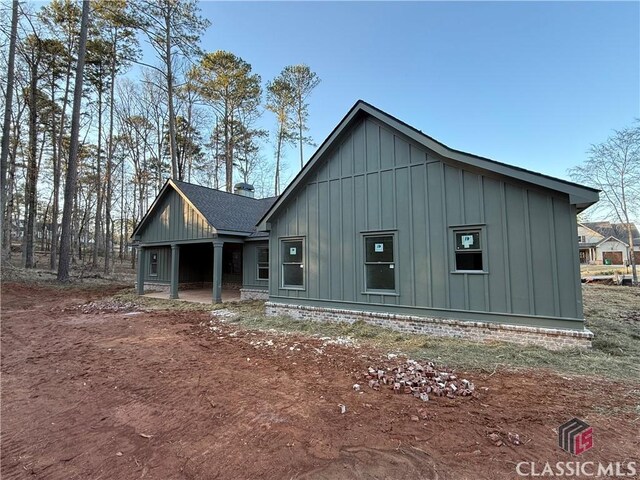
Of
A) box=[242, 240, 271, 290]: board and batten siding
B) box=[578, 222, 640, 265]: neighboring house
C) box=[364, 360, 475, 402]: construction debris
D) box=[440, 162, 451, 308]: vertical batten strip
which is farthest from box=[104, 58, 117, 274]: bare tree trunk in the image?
box=[578, 222, 640, 265]: neighboring house

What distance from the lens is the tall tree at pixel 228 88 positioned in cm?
2155

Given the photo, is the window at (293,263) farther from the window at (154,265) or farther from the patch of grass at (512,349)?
the window at (154,265)

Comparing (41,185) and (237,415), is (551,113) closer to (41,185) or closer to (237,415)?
(237,415)

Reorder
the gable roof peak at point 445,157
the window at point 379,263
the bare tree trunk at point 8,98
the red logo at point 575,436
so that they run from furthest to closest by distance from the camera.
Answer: the bare tree trunk at point 8,98
the window at point 379,263
the gable roof peak at point 445,157
the red logo at point 575,436

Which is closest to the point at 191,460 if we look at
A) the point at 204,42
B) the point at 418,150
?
the point at 418,150

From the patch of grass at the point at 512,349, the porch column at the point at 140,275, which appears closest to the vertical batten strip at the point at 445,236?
the patch of grass at the point at 512,349

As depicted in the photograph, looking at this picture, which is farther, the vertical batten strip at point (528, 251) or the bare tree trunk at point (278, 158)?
the bare tree trunk at point (278, 158)

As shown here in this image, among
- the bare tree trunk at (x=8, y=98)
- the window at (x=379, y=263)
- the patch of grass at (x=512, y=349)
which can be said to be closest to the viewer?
the patch of grass at (x=512, y=349)

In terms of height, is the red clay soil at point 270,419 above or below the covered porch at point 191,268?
below

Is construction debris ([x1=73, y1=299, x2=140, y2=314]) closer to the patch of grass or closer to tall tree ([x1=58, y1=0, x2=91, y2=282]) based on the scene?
the patch of grass

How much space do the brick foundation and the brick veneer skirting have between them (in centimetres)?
400

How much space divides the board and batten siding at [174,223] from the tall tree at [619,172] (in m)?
25.8

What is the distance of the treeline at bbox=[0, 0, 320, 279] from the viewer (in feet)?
58.5

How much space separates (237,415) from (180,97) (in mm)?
24635
